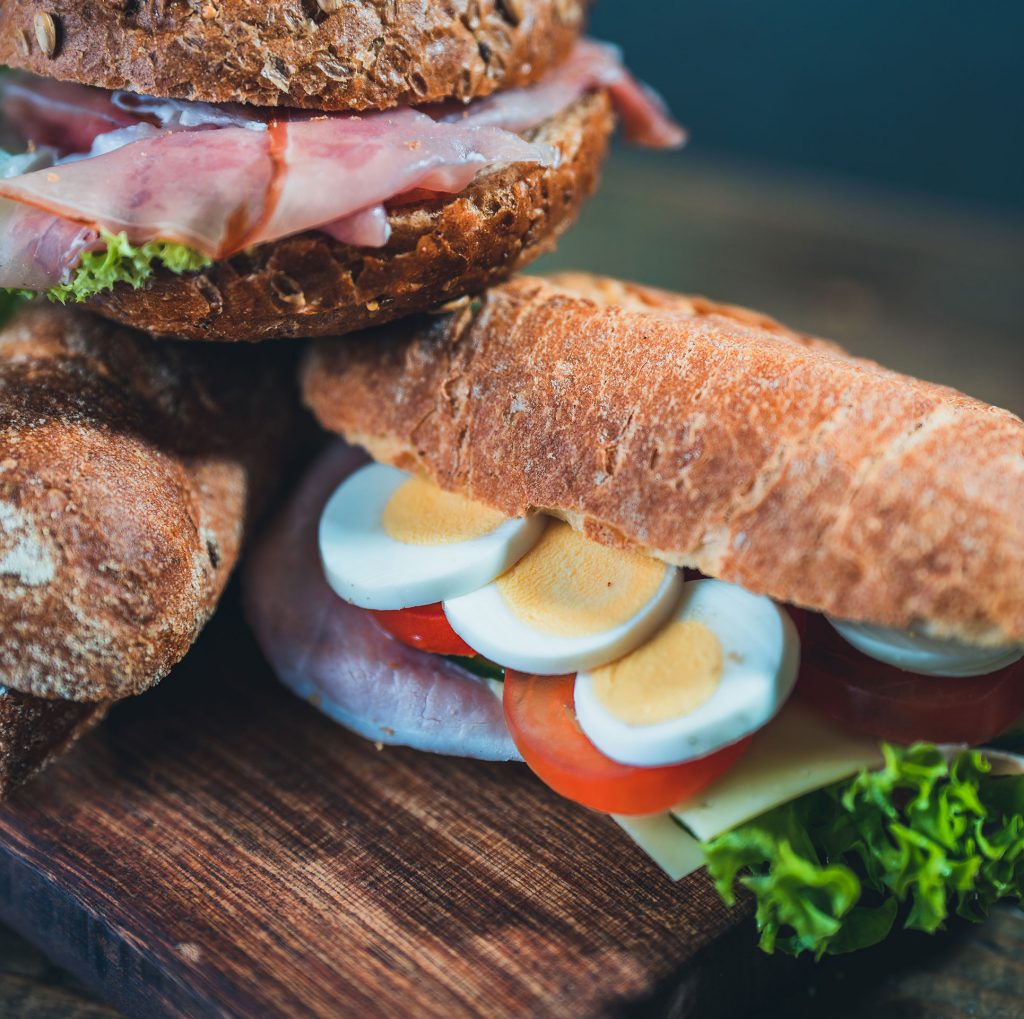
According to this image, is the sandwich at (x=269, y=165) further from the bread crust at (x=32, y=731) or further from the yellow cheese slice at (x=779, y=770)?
the yellow cheese slice at (x=779, y=770)

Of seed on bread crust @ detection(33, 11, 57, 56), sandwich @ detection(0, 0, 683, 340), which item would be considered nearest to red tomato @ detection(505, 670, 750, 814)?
sandwich @ detection(0, 0, 683, 340)

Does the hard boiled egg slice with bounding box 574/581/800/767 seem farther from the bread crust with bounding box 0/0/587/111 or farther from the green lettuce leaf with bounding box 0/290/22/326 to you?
the green lettuce leaf with bounding box 0/290/22/326

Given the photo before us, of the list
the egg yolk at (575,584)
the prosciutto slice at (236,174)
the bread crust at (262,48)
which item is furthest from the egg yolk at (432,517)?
the bread crust at (262,48)

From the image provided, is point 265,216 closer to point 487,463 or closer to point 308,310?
point 308,310

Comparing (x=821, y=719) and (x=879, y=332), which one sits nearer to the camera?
(x=821, y=719)

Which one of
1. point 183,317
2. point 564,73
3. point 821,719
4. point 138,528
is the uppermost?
point 564,73

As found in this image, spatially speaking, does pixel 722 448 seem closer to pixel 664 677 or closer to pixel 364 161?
pixel 664 677

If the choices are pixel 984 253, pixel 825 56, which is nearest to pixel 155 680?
pixel 984 253
